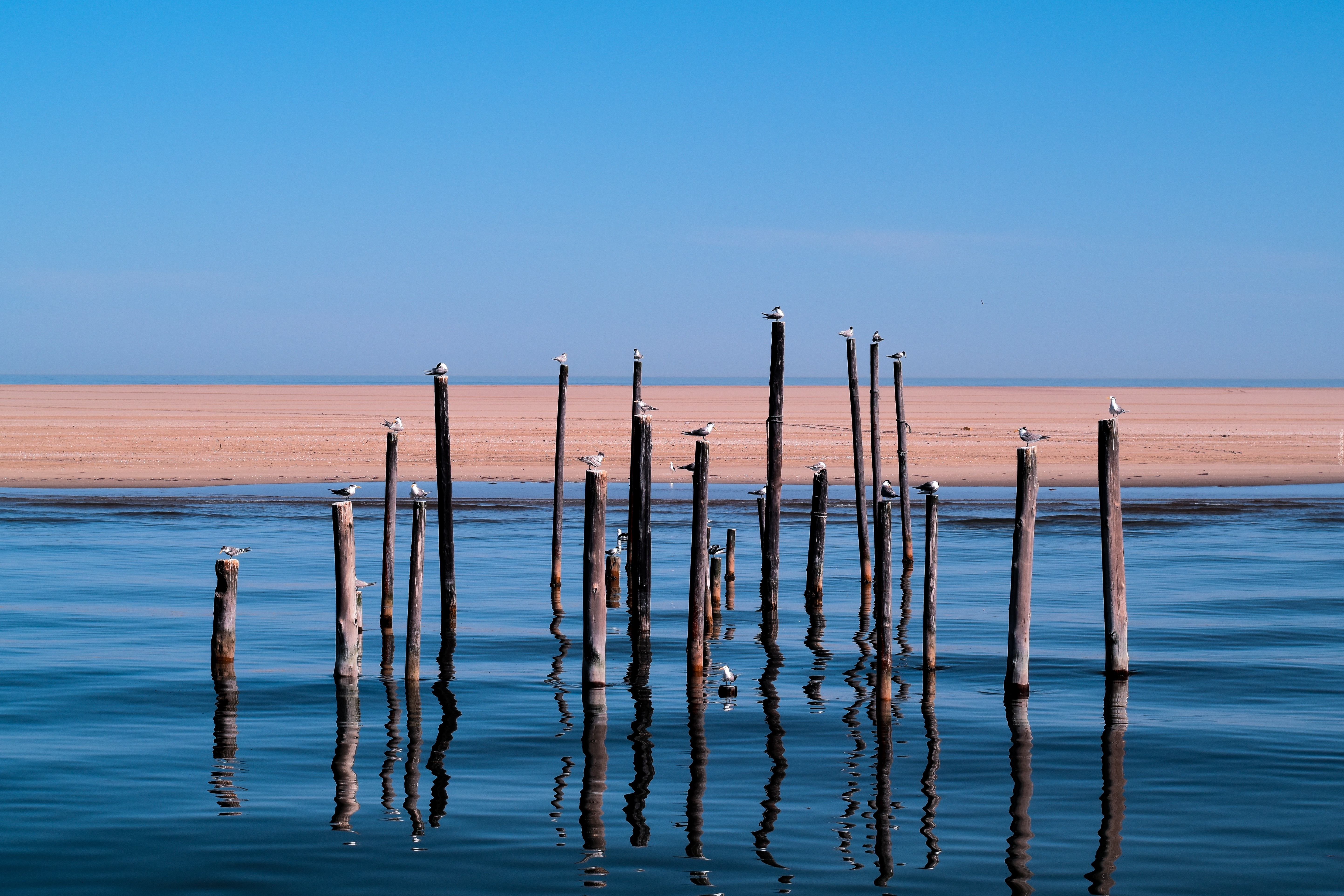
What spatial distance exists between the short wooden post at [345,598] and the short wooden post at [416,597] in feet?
2.00

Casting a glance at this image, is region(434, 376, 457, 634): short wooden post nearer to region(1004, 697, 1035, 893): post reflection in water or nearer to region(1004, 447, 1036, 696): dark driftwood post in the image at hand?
region(1004, 447, 1036, 696): dark driftwood post

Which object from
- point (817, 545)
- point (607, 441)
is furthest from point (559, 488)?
point (607, 441)

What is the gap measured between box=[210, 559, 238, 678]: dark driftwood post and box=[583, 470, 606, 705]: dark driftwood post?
11.1 feet

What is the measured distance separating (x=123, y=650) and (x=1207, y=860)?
11044 millimetres

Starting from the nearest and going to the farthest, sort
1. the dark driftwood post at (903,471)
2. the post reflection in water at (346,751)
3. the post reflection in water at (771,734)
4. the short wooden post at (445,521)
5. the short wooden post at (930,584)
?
the post reflection in water at (771,734) → the post reflection in water at (346,751) → the short wooden post at (930,584) → the short wooden post at (445,521) → the dark driftwood post at (903,471)

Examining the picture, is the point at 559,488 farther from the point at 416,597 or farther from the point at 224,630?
the point at 224,630

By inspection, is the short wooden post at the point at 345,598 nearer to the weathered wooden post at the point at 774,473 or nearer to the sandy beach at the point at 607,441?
the weathered wooden post at the point at 774,473

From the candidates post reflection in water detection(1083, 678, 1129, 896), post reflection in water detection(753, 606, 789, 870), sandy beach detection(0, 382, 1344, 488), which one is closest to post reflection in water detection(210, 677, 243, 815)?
post reflection in water detection(753, 606, 789, 870)

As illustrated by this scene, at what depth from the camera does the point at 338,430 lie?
182 feet

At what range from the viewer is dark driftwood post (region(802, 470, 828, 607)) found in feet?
57.9

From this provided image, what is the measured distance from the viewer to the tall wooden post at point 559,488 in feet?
60.0

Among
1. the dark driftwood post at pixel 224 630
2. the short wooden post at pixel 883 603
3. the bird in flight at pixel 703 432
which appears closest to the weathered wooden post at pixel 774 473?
the short wooden post at pixel 883 603

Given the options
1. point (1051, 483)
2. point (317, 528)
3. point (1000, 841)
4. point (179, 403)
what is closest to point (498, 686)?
point (1000, 841)

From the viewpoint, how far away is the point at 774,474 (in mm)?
16203
